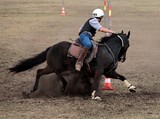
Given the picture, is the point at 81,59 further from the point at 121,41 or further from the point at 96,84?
the point at 121,41

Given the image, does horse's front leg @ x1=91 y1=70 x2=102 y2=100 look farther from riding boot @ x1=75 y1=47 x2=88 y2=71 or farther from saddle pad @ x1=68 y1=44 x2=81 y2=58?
saddle pad @ x1=68 y1=44 x2=81 y2=58

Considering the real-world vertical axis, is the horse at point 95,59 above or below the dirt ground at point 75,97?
above

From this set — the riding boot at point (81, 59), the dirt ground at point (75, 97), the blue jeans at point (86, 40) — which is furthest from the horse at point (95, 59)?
the dirt ground at point (75, 97)

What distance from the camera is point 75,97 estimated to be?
10.1m

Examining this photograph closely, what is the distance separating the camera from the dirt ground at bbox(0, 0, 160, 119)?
8.46 metres

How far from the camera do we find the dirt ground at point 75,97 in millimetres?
8461

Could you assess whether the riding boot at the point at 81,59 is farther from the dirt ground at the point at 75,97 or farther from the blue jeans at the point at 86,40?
the dirt ground at the point at 75,97

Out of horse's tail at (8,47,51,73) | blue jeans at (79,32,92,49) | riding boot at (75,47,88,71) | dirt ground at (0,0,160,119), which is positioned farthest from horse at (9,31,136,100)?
dirt ground at (0,0,160,119)

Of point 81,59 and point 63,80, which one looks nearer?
point 81,59

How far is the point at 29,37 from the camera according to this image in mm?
21750

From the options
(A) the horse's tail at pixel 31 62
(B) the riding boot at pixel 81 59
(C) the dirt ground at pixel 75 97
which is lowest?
(C) the dirt ground at pixel 75 97

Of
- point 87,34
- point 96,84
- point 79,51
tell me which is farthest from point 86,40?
point 96,84

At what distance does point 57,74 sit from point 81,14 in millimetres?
22987

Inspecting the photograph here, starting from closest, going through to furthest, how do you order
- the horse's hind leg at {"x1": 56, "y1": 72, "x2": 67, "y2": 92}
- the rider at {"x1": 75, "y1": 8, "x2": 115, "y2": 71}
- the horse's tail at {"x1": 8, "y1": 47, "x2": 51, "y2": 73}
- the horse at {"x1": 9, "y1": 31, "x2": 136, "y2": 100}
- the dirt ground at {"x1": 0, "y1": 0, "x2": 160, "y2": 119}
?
the dirt ground at {"x1": 0, "y1": 0, "x2": 160, "y2": 119} → the rider at {"x1": 75, "y1": 8, "x2": 115, "y2": 71} → the horse at {"x1": 9, "y1": 31, "x2": 136, "y2": 100} → the horse's hind leg at {"x1": 56, "y1": 72, "x2": 67, "y2": 92} → the horse's tail at {"x1": 8, "y1": 47, "x2": 51, "y2": 73}
